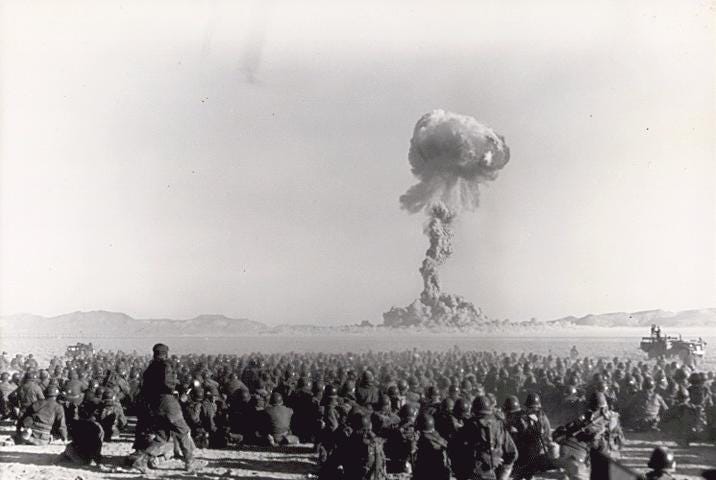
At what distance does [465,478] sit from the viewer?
28.3ft

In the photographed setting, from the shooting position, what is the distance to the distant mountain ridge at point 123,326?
146 metres

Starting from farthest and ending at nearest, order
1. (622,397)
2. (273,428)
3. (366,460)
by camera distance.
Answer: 1. (622,397)
2. (273,428)
3. (366,460)

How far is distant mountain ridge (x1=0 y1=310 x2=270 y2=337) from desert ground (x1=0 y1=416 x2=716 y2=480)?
126161 millimetres

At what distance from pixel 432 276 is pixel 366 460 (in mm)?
84132

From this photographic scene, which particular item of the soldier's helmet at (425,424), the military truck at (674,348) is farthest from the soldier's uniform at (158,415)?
the military truck at (674,348)

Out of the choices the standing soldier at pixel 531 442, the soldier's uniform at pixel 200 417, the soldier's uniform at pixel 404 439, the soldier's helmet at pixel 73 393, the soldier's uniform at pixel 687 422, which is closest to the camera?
the standing soldier at pixel 531 442

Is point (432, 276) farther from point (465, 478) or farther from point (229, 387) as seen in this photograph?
point (465, 478)

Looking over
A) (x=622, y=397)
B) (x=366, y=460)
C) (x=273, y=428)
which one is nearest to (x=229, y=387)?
(x=273, y=428)

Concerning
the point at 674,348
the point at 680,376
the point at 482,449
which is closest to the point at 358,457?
the point at 482,449

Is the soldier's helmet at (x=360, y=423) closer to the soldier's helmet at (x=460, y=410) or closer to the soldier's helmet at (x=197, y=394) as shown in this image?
the soldier's helmet at (x=460, y=410)

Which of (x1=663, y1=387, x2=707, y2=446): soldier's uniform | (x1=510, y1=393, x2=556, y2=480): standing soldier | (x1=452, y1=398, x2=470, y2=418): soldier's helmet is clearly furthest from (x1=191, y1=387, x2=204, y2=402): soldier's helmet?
(x1=663, y1=387, x2=707, y2=446): soldier's uniform

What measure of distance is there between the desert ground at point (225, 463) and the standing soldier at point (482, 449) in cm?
261

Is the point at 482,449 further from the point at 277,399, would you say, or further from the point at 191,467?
the point at 277,399

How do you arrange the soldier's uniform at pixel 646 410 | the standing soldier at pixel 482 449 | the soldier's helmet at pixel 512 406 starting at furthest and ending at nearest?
1. the soldier's uniform at pixel 646 410
2. the soldier's helmet at pixel 512 406
3. the standing soldier at pixel 482 449
